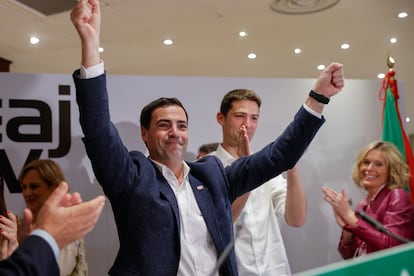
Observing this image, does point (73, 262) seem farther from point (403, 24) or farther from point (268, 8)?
point (403, 24)

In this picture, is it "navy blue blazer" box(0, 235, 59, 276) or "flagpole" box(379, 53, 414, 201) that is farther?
"flagpole" box(379, 53, 414, 201)

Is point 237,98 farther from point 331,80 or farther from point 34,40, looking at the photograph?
point 34,40

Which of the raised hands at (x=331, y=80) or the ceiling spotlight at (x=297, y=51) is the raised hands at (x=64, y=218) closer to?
the raised hands at (x=331, y=80)

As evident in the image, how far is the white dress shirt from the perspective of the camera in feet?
7.38

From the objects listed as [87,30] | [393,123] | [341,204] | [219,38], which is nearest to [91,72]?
[87,30]

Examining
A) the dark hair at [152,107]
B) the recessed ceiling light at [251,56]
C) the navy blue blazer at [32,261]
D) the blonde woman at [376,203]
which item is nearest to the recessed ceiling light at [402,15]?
the recessed ceiling light at [251,56]

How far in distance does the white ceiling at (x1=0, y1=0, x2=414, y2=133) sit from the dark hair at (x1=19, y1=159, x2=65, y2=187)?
2575 millimetres

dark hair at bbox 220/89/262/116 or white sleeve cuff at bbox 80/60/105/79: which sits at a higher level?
dark hair at bbox 220/89/262/116

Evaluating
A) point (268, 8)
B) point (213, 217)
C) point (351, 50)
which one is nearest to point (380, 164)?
point (213, 217)

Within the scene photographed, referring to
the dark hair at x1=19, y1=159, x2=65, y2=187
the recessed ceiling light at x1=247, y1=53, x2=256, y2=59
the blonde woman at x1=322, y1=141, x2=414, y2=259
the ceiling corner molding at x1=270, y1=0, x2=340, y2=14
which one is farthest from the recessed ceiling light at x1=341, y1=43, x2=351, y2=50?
the dark hair at x1=19, y1=159, x2=65, y2=187

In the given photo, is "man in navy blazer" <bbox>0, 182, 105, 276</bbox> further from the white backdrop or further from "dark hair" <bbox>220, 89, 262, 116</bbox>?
the white backdrop

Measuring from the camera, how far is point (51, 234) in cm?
94

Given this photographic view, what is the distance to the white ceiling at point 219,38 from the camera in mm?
4992

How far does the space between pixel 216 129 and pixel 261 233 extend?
0.76 metres
